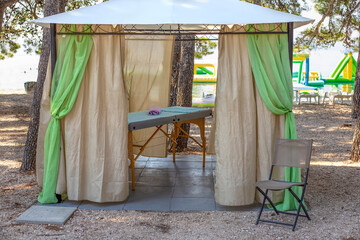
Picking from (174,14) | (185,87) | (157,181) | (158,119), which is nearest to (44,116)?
(158,119)

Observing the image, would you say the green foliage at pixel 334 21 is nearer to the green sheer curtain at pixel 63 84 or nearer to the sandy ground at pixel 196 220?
the sandy ground at pixel 196 220

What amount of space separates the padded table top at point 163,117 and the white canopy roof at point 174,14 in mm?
1275

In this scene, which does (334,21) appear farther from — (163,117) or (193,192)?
(193,192)

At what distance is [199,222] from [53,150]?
1.77 metres

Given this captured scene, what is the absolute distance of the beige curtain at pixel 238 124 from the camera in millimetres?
5059

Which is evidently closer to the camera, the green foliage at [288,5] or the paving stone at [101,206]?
the paving stone at [101,206]

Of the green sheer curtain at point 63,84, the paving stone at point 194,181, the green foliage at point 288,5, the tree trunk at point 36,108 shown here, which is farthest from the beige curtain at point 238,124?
the green foliage at point 288,5

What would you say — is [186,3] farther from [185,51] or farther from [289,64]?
[185,51]

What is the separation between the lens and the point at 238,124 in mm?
5051

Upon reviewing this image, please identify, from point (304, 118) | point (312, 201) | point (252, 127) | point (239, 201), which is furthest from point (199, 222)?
point (304, 118)

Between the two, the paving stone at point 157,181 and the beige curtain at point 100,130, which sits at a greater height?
the beige curtain at point 100,130

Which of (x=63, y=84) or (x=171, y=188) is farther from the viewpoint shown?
(x=171, y=188)

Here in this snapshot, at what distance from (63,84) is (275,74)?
2.26m

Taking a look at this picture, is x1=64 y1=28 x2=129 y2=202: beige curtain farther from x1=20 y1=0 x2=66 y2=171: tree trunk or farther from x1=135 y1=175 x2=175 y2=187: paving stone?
x1=20 y1=0 x2=66 y2=171: tree trunk
